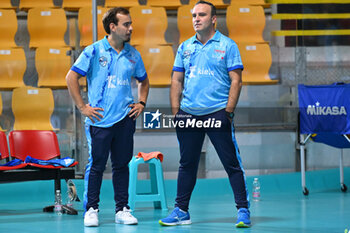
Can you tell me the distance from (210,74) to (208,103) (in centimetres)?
20

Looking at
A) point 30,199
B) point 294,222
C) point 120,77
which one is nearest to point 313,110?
point 294,222

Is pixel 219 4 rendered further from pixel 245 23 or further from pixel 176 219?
pixel 176 219

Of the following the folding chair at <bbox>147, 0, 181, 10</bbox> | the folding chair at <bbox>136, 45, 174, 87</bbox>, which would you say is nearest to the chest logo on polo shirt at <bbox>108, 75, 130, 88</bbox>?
the folding chair at <bbox>136, 45, 174, 87</bbox>

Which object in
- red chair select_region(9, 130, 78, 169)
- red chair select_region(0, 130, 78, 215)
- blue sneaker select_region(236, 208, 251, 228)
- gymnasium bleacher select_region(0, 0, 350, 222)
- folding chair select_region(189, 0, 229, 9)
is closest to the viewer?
blue sneaker select_region(236, 208, 251, 228)

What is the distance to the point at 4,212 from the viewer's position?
16.9 ft

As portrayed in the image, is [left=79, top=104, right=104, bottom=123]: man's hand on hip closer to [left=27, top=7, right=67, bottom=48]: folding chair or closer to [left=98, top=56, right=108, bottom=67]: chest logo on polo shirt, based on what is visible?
[left=98, top=56, right=108, bottom=67]: chest logo on polo shirt

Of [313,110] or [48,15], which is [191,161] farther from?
[48,15]

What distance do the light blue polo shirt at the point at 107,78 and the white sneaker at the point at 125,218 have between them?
0.64 metres

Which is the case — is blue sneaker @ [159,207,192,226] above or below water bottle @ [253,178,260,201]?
above

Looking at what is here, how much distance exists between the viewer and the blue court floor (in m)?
4.09

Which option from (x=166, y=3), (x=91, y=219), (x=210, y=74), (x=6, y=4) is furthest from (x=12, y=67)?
(x=210, y=74)

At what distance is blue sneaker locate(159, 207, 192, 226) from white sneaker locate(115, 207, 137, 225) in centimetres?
21

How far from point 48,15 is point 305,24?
3.02 meters

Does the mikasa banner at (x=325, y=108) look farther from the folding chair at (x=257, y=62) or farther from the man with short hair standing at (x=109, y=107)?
the man with short hair standing at (x=109, y=107)
